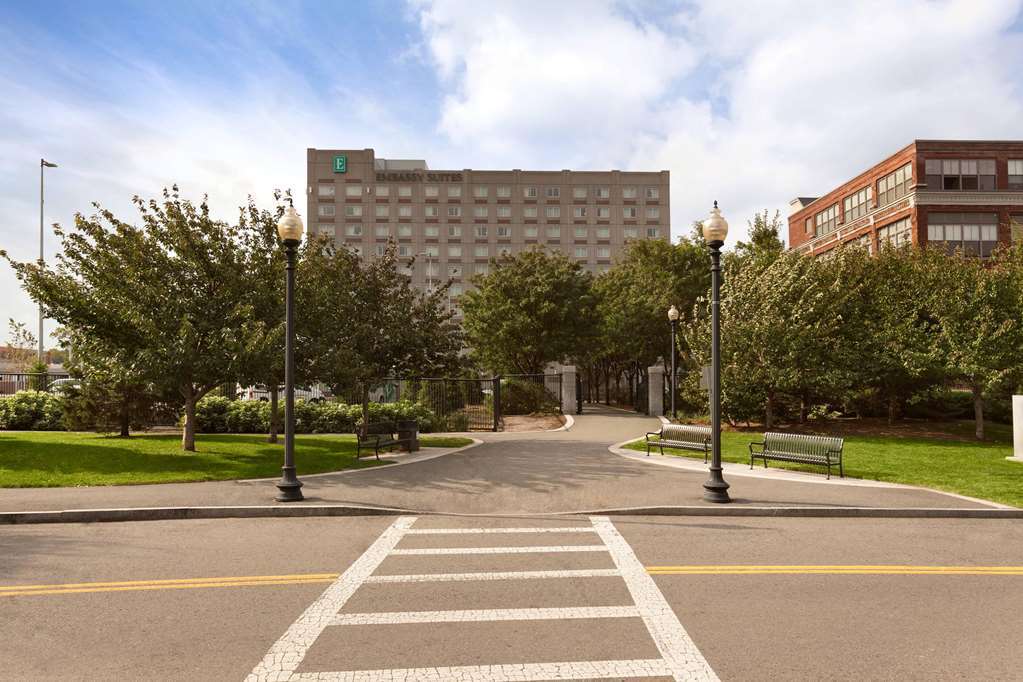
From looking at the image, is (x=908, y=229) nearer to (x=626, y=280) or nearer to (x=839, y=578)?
(x=626, y=280)

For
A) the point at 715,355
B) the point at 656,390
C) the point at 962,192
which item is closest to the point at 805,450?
the point at 715,355

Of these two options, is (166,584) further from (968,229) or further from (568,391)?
(968,229)

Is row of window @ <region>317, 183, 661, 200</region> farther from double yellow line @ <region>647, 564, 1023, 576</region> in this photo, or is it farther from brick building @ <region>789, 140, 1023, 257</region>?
double yellow line @ <region>647, 564, 1023, 576</region>

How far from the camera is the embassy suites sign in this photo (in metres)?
86.7

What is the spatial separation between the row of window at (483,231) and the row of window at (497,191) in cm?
445

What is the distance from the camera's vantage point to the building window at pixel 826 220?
5469cm

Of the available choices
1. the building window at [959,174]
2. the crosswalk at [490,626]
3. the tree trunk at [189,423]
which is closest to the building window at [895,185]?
the building window at [959,174]

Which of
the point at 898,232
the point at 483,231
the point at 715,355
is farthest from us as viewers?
the point at 483,231

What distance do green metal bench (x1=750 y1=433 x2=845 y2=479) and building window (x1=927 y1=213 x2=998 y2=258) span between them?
124ft

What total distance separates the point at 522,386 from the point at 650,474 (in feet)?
50.2

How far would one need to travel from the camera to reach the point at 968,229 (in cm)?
4269

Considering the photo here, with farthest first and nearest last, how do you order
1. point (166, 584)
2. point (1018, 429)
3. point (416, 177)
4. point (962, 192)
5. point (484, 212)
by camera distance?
point (484, 212) → point (416, 177) → point (962, 192) → point (1018, 429) → point (166, 584)

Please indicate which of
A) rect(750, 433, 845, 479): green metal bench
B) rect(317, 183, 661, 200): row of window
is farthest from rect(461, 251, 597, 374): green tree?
rect(317, 183, 661, 200): row of window

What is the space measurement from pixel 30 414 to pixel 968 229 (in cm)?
5430
